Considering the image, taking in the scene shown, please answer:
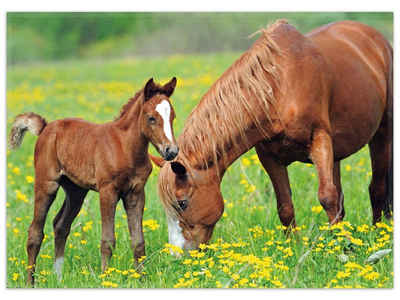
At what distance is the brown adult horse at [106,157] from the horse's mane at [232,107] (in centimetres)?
43

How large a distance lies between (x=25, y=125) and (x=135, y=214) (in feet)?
3.38

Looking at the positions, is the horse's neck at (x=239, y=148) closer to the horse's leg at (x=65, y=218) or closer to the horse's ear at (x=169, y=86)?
the horse's ear at (x=169, y=86)

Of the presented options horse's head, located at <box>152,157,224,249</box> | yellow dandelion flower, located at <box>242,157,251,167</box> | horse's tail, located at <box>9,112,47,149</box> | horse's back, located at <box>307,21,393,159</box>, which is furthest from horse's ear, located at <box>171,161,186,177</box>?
yellow dandelion flower, located at <box>242,157,251,167</box>

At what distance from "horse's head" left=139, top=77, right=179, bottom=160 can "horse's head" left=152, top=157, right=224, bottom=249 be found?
0.54 m

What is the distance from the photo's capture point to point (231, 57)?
264 inches

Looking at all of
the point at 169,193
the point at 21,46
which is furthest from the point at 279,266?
the point at 21,46

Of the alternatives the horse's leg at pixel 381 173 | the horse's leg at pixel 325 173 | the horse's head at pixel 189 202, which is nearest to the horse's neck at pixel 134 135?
the horse's head at pixel 189 202

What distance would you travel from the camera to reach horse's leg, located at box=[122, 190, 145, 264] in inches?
160

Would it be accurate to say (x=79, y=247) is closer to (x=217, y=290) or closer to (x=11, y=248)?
(x=11, y=248)

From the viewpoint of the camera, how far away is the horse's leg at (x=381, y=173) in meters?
5.79

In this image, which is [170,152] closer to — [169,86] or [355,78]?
[169,86]

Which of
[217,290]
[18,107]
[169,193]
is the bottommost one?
[217,290]
